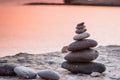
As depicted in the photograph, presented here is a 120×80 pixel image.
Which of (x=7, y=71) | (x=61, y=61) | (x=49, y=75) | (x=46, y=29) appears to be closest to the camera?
(x=49, y=75)

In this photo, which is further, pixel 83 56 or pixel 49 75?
pixel 83 56

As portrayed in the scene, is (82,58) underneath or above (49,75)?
above

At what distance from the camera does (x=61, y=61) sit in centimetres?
351

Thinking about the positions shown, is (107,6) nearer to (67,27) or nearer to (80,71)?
(67,27)

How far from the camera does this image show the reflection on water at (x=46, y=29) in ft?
15.7

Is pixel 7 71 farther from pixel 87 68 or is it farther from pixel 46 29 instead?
pixel 46 29

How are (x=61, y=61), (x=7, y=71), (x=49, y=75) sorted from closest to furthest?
1. (x=49, y=75)
2. (x=7, y=71)
3. (x=61, y=61)

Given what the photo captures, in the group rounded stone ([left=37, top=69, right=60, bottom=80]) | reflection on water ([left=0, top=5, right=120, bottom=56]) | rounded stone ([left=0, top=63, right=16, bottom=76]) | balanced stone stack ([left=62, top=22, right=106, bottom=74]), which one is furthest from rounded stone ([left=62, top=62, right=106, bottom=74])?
reflection on water ([left=0, top=5, right=120, bottom=56])

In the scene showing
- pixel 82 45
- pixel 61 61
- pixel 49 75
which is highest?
pixel 82 45

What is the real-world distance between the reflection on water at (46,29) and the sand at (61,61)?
606 mm

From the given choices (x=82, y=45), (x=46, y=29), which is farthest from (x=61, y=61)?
(x=46, y=29)

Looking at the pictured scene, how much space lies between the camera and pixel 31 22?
7090 millimetres

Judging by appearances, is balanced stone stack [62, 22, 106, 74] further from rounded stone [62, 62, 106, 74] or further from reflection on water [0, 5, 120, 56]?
reflection on water [0, 5, 120, 56]

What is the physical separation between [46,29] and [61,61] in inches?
111
